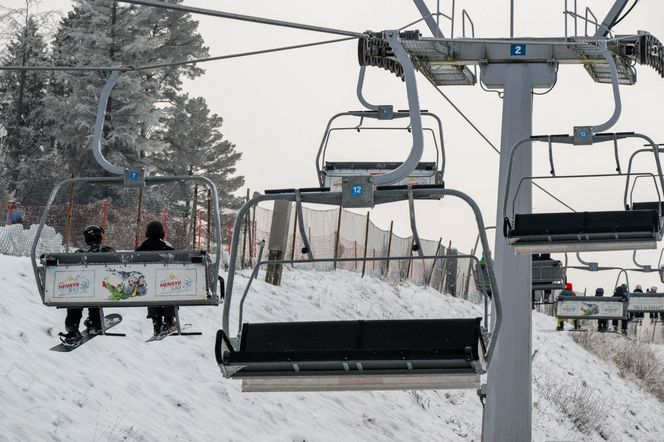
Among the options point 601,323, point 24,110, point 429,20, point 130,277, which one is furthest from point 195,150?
point 130,277

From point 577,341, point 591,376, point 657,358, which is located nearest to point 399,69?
point 591,376

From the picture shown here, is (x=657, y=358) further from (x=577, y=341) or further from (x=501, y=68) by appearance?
(x=501, y=68)

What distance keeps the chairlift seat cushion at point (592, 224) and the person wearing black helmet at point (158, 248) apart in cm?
412

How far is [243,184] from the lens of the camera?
60.4m

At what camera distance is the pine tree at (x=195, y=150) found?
178 feet

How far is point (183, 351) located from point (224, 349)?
1031 centimetres

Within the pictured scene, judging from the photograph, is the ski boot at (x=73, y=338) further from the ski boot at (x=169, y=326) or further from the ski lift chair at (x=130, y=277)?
the ski lift chair at (x=130, y=277)

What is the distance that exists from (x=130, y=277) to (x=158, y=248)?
72.5 inches

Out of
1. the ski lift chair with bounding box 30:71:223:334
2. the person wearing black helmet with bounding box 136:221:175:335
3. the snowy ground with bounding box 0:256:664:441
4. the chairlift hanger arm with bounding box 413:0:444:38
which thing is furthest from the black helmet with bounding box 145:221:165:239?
the chairlift hanger arm with bounding box 413:0:444:38

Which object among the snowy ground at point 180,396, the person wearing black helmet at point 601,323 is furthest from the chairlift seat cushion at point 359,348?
the person wearing black helmet at point 601,323

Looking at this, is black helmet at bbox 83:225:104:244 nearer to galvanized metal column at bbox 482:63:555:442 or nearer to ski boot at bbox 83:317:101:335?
ski boot at bbox 83:317:101:335

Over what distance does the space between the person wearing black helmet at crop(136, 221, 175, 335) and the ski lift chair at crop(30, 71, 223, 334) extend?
1341 mm

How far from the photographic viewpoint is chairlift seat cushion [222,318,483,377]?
9477mm

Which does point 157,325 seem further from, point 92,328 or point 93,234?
point 93,234
